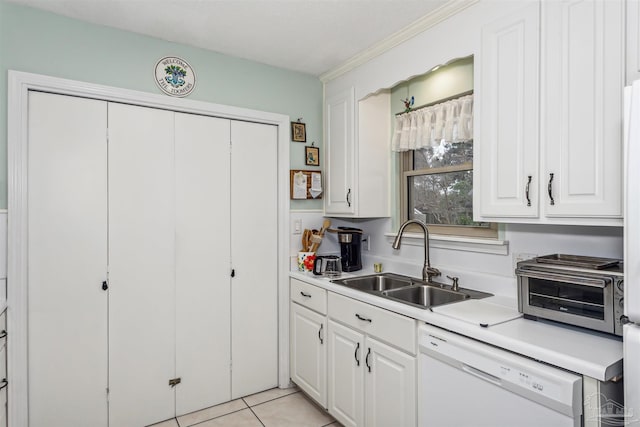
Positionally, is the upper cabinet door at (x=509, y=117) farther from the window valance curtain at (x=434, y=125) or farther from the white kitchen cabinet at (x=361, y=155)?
the white kitchen cabinet at (x=361, y=155)

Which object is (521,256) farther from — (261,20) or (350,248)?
(261,20)

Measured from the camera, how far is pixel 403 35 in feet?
7.55

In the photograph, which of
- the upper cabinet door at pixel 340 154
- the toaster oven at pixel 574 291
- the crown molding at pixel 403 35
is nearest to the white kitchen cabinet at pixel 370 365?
the toaster oven at pixel 574 291

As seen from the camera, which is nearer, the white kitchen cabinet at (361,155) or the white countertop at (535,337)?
the white countertop at (535,337)

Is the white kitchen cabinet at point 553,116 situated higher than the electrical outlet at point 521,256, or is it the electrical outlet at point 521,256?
the white kitchen cabinet at point 553,116

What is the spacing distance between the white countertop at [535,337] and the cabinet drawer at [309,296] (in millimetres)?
576

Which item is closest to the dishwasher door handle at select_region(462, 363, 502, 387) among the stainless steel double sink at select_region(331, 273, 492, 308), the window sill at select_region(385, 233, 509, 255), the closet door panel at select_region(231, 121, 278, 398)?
the stainless steel double sink at select_region(331, 273, 492, 308)

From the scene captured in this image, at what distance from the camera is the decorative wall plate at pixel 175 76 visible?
96.3 inches

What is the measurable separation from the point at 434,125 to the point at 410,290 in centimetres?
107

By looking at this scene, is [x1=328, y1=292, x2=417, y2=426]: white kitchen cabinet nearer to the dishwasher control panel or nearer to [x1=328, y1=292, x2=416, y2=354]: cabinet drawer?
[x1=328, y1=292, x2=416, y2=354]: cabinet drawer

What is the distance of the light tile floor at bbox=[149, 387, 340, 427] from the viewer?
96.0 inches

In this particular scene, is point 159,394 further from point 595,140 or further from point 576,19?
point 576,19

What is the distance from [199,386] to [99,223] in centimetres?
128

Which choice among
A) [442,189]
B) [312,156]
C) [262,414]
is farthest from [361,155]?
[262,414]
